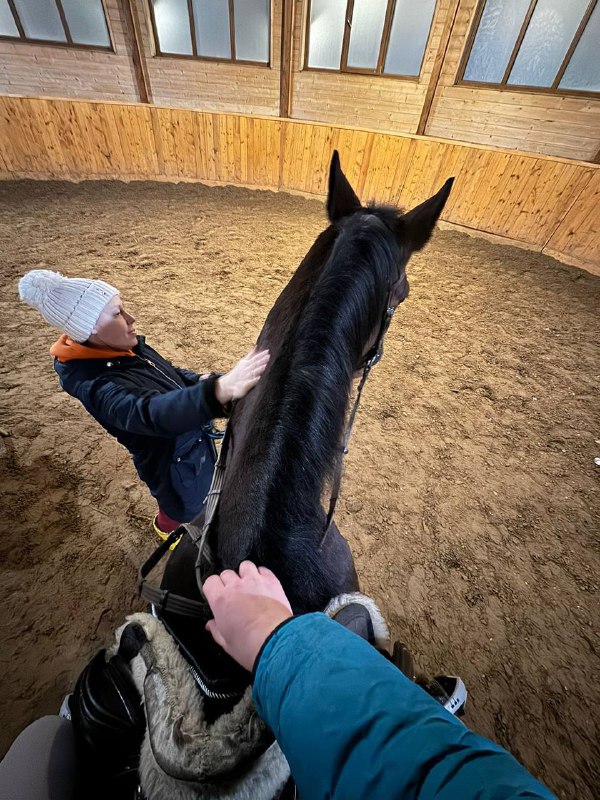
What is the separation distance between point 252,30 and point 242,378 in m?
11.7

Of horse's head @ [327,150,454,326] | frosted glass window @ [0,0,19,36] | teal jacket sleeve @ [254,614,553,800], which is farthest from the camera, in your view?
frosted glass window @ [0,0,19,36]

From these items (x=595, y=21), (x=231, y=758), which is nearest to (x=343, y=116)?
(x=595, y=21)

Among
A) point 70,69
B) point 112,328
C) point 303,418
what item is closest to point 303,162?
point 70,69

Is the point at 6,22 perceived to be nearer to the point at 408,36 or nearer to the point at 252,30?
the point at 252,30

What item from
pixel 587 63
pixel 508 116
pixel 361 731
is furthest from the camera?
pixel 508 116

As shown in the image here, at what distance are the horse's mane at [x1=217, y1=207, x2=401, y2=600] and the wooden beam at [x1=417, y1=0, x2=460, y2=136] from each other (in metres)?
9.58

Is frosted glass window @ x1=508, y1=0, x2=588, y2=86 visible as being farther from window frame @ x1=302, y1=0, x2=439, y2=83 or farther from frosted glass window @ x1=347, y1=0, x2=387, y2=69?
frosted glass window @ x1=347, y1=0, x2=387, y2=69

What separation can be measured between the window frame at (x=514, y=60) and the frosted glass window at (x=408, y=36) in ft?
3.12

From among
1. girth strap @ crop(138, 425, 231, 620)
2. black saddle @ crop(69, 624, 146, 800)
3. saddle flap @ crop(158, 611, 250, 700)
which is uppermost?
girth strap @ crop(138, 425, 231, 620)

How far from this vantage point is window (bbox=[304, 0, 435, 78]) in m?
7.30

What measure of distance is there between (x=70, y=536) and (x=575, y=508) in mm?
3832

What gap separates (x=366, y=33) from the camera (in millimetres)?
7723

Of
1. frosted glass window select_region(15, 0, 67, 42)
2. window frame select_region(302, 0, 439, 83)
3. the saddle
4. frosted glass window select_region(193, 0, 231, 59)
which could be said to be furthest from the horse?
frosted glass window select_region(15, 0, 67, 42)

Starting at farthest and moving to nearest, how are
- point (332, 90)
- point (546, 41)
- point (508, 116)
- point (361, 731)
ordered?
point (332, 90), point (508, 116), point (546, 41), point (361, 731)
